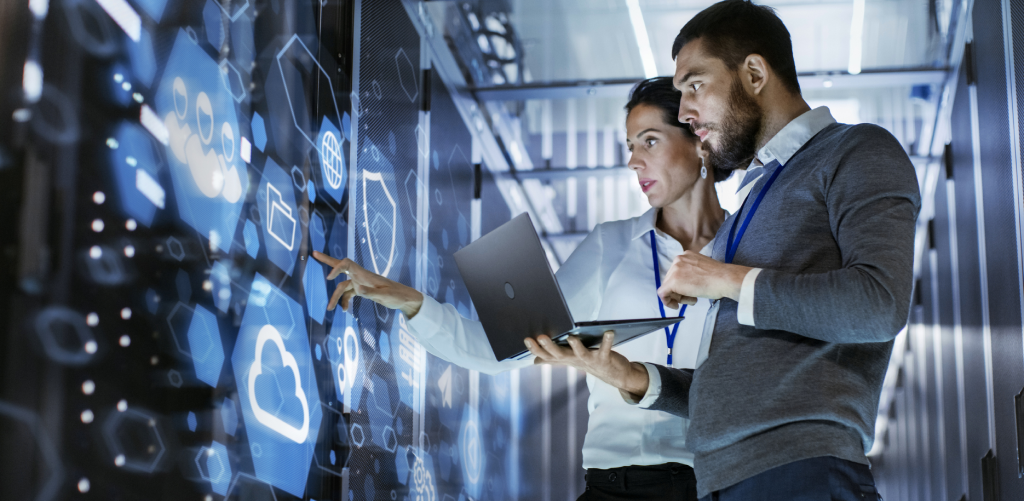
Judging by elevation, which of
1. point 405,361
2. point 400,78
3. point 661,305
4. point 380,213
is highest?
point 400,78

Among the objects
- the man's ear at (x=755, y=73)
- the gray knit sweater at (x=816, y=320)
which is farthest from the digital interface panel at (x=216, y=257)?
the man's ear at (x=755, y=73)

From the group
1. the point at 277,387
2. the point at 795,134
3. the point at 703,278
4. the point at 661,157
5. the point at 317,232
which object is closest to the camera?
the point at 703,278

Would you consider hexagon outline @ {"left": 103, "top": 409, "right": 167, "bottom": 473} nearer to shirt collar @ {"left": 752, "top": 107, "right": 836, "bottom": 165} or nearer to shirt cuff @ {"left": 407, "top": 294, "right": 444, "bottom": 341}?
shirt cuff @ {"left": 407, "top": 294, "right": 444, "bottom": 341}

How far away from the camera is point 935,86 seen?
4.39 meters

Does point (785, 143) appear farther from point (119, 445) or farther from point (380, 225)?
point (380, 225)

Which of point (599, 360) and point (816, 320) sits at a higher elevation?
point (816, 320)

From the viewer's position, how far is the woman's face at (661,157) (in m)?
2.58

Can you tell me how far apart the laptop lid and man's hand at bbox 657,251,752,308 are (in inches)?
9.8

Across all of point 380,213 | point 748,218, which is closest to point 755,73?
point 748,218

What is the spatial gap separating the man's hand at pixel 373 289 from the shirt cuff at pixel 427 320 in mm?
14

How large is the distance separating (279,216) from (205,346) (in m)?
0.44

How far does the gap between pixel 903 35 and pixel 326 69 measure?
8.36 feet

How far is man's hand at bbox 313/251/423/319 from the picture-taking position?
2.18m

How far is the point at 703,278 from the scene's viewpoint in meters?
1.53
